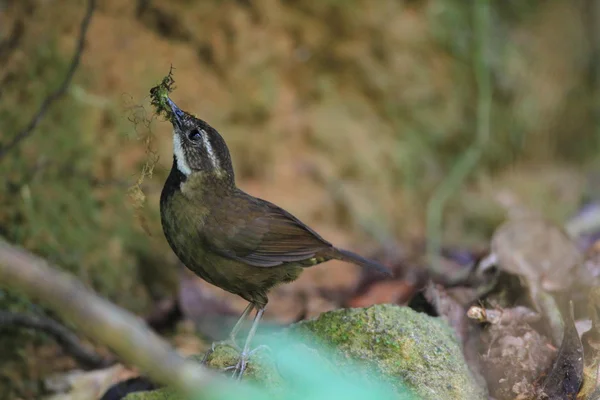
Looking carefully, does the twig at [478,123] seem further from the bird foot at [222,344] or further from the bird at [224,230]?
the bird foot at [222,344]

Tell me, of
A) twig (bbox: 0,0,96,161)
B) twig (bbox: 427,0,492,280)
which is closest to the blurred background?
twig (bbox: 427,0,492,280)

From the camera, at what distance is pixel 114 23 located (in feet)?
18.5

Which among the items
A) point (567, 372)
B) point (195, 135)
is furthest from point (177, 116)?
point (567, 372)

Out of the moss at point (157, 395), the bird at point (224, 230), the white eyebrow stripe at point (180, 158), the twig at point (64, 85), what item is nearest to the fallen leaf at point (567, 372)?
the bird at point (224, 230)

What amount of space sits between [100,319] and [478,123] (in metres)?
6.19

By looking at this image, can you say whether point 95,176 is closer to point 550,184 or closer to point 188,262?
point 188,262

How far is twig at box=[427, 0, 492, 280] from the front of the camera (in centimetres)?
723

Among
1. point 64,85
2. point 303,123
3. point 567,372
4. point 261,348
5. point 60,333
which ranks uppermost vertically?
point 303,123

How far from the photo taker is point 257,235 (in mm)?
3229

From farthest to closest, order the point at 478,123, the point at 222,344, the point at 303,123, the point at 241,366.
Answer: the point at 478,123, the point at 303,123, the point at 222,344, the point at 241,366

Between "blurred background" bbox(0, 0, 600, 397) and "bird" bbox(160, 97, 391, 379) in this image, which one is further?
"blurred background" bbox(0, 0, 600, 397)

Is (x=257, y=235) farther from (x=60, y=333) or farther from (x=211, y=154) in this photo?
(x=60, y=333)

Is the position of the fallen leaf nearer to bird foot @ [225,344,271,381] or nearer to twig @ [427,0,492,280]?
bird foot @ [225,344,271,381]

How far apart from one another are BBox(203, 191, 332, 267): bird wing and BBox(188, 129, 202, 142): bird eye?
0.99 ft
